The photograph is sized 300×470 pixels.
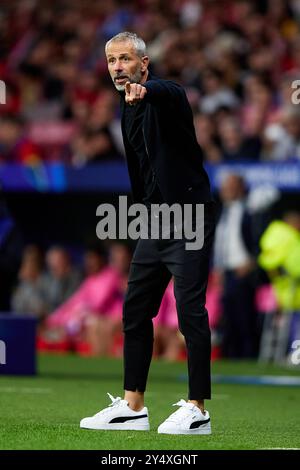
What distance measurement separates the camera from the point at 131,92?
6.27 metres

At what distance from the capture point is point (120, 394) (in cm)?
1015

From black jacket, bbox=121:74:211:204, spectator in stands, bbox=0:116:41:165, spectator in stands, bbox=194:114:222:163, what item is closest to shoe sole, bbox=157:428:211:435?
black jacket, bbox=121:74:211:204

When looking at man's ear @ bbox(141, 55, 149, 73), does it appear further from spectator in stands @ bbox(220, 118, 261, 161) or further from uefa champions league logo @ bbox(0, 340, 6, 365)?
spectator in stands @ bbox(220, 118, 261, 161)

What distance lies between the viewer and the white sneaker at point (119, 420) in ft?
22.8

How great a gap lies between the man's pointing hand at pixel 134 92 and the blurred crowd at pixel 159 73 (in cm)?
946

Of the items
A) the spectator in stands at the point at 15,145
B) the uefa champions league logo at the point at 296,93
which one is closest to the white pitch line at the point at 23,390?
the uefa champions league logo at the point at 296,93

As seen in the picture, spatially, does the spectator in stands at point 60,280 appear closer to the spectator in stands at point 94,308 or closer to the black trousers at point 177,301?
the spectator in stands at point 94,308

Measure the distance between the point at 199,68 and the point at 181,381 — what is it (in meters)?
7.53

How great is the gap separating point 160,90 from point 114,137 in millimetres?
11376

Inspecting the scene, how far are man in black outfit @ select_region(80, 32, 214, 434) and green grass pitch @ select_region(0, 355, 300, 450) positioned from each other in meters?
0.19

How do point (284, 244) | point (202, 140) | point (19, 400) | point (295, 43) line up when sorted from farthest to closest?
point (295, 43)
point (202, 140)
point (284, 244)
point (19, 400)

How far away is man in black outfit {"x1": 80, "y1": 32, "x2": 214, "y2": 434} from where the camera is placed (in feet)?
22.2

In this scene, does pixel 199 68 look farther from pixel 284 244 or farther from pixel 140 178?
pixel 140 178
